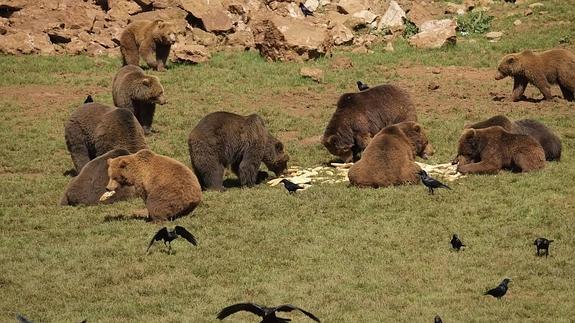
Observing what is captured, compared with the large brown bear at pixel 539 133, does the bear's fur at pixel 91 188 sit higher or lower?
lower

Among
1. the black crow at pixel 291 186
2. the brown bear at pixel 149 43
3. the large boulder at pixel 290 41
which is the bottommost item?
the brown bear at pixel 149 43

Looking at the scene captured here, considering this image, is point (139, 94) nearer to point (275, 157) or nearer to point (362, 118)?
point (275, 157)

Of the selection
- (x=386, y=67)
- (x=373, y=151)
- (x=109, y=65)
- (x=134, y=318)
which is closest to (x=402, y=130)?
(x=373, y=151)

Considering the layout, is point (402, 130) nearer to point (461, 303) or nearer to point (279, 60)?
point (461, 303)

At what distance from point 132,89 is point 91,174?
4.92 m

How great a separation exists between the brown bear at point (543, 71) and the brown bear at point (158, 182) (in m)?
10.4

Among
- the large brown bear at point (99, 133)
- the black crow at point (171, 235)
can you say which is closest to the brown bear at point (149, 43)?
the large brown bear at point (99, 133)

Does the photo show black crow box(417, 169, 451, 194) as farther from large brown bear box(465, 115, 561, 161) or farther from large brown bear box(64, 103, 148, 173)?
large brown bear box(64, 103, 148, 173)

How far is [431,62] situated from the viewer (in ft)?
86.9

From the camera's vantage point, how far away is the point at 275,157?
1755 centimetres

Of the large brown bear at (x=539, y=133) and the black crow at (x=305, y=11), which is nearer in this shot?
the large brown bear at (x=539, y=133)

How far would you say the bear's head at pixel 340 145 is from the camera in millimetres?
18297

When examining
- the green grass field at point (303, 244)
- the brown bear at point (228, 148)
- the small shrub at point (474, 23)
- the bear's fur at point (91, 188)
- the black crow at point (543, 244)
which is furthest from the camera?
the small shrub at point (474, 23)

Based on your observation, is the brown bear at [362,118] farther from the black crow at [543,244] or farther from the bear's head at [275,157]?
the black crow at [543,244]
